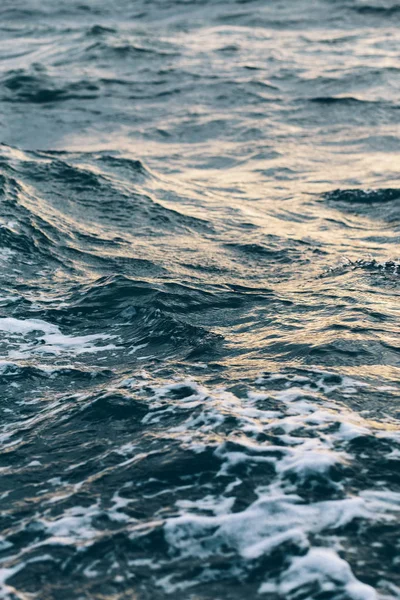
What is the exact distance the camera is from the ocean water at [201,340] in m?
4.19

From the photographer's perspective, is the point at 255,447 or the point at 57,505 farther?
the point at 255,447

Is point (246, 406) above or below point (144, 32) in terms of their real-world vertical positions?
below

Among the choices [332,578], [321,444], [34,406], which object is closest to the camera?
[332,578]

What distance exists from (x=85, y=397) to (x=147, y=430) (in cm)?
69

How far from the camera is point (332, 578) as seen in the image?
12.9 ft

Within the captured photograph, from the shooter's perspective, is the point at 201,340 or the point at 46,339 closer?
the point at 201,340

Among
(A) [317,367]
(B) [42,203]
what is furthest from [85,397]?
A: (B) [42,203]

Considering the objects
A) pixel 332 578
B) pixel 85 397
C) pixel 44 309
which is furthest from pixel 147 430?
pixel 44 309

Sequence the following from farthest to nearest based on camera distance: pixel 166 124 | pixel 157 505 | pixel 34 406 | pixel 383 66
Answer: pixel 383 66 < pixel 166 124 < pixel 34 406 < pixel 157 505

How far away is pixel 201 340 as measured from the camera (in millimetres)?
6695

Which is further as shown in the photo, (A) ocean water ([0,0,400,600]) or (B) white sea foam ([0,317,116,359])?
(B) white sea foam ([0,317,116,359])

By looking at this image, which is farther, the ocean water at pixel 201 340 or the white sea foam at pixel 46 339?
the white sea foam at pixel 46 339

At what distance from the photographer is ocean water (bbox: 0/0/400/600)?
4191mm

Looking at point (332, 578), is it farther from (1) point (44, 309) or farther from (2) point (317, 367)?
(1) point (44, 309)
